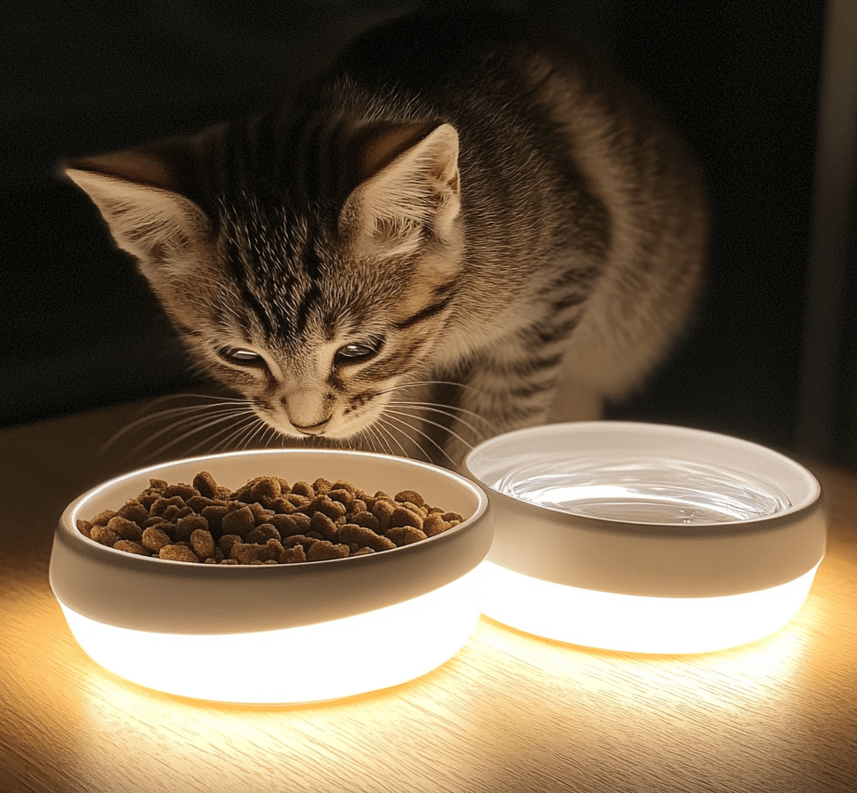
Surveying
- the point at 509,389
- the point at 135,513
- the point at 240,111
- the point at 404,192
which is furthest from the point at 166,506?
the point at 240,111

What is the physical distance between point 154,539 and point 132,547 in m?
0.02

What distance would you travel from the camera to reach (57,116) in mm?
1377

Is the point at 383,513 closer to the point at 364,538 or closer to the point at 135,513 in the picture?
the point at 364,538

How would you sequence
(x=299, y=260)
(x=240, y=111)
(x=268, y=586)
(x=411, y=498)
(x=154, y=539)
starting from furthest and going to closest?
(x=240, y=111) → (x=299, y=260) → (x=411, y=498) → (x=154, y=539) → (x=268, y=586)

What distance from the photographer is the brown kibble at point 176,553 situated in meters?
0.79

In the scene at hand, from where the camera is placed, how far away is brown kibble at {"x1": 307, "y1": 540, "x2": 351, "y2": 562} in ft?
2.60

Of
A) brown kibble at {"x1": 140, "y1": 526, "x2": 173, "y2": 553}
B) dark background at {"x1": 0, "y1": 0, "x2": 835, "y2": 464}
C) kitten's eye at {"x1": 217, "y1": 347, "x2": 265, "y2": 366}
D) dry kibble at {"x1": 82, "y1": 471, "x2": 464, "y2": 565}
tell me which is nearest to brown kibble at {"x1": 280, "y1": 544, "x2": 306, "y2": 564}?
dry kibble at {"x1": 82, "y1": 471, "x2": 464, "y2": 565}

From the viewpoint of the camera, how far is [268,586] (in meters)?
0.72

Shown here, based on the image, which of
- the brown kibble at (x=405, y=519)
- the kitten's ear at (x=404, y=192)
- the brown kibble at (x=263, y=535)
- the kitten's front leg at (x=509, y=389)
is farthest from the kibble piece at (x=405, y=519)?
the kitten's front leg at (x=509, y=389)

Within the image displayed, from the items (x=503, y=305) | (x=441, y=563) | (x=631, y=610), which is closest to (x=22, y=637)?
(x=441, y=563)

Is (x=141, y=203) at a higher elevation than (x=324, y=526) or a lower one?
higher

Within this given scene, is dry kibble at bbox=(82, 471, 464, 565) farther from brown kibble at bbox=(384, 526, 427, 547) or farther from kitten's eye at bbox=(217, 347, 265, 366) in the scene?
kitten's eye at bbox=(217, 347, 265, 366)

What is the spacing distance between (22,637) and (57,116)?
771mm

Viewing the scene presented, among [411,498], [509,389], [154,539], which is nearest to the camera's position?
[154,539]
